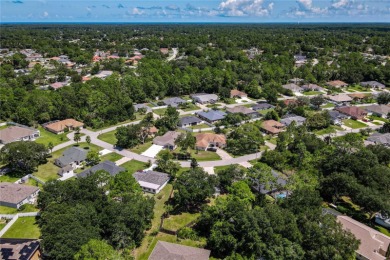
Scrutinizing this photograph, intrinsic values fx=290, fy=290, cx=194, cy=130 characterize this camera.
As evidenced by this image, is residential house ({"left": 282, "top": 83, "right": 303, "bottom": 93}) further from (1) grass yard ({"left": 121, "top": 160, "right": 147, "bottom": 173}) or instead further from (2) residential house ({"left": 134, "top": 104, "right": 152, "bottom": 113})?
(1) grass yard ({"left": 121, "top": 160, "right": 147, "bottom": 173})

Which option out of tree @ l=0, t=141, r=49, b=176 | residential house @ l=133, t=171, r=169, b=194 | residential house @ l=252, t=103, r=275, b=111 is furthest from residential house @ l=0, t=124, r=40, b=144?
residential house @ l=252, t=103, r=275, b=111

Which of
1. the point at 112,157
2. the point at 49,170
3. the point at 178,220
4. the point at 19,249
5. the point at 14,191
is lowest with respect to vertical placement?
the point at 178,220

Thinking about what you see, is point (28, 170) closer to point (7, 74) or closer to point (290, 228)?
point (290, 228)

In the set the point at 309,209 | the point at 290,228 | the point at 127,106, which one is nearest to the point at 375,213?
the point at 309,209

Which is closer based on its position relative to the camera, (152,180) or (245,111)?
(152,180)

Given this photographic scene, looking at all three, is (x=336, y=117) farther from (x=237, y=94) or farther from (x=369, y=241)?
(x=369, y=241)

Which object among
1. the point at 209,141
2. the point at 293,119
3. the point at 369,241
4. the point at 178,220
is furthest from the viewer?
the point at 293,119

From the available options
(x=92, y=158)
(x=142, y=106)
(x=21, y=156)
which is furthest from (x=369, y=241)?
(x=142, y=106)
